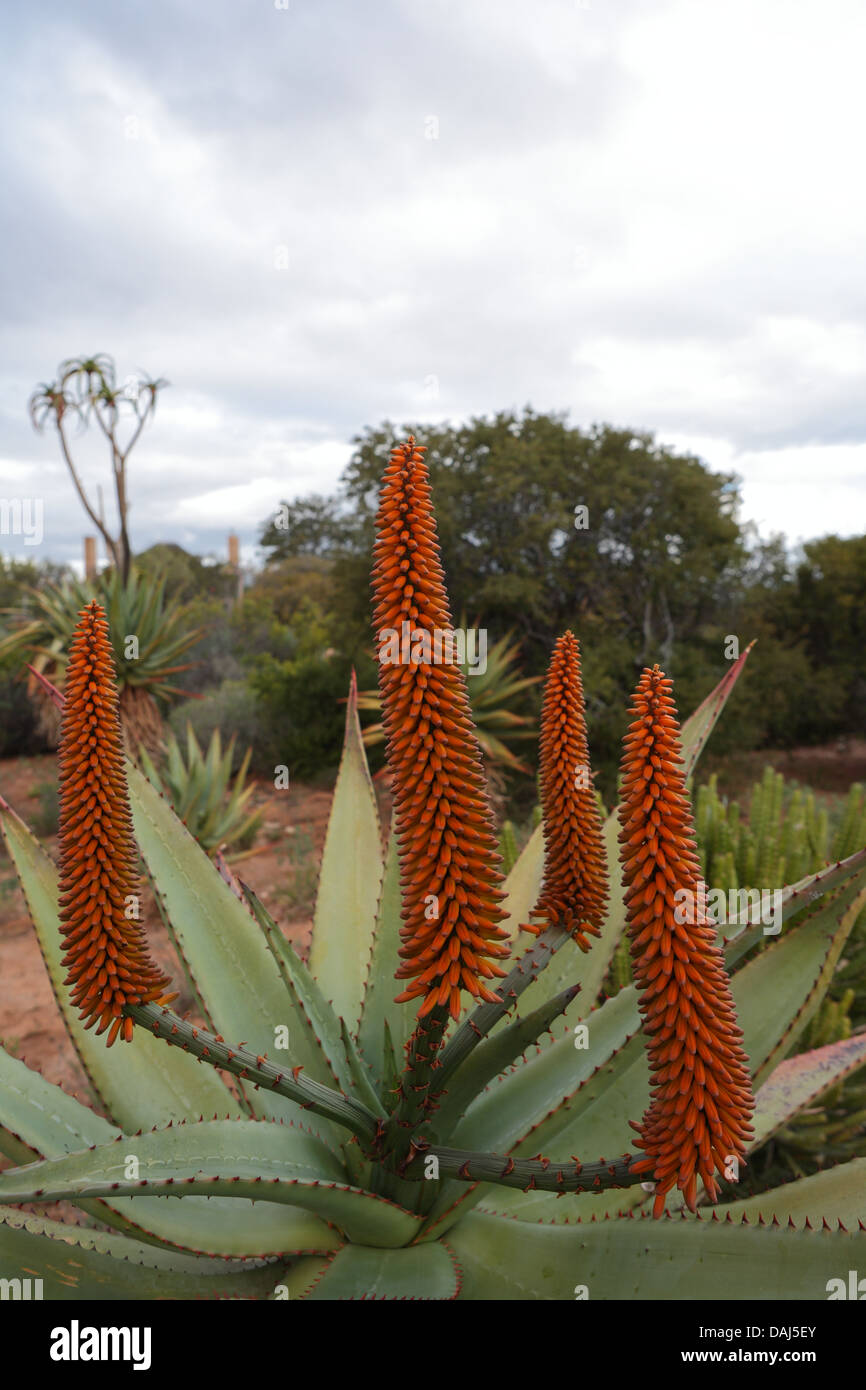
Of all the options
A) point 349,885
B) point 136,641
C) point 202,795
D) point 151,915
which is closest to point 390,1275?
point 349,885

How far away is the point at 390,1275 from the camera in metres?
1.69

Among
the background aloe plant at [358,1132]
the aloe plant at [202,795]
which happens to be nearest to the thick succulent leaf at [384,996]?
the background aloe plant at [358,1132]

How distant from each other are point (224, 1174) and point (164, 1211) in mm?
504

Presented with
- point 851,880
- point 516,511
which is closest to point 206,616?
point 516,511

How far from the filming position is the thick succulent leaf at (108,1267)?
5.65 ft

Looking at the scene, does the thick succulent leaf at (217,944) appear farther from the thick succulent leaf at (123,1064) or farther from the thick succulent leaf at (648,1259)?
the thick succulent leaf at (648,1259)

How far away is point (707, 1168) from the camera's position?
102 cm

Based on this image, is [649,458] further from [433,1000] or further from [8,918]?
[433,1000]

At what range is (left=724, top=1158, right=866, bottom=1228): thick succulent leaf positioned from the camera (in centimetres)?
165

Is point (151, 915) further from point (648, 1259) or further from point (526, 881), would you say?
point (648, 1259)

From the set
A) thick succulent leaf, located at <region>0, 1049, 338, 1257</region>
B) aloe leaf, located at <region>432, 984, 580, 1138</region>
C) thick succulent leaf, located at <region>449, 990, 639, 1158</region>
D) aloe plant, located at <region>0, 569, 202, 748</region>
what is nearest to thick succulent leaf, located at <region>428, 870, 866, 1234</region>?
thick succulent leaf, located at <region>449, 990, 639, 1158</region>

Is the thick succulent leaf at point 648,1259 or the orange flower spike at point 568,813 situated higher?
the orange flower spike at point 568,813

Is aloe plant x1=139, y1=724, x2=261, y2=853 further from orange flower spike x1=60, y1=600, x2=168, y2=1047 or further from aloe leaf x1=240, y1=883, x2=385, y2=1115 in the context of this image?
orange flower spike x1=60, y1=600, x2=168, y2=1047

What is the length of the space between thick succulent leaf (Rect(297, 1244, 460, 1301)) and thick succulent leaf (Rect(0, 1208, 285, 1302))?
0.28 metres
